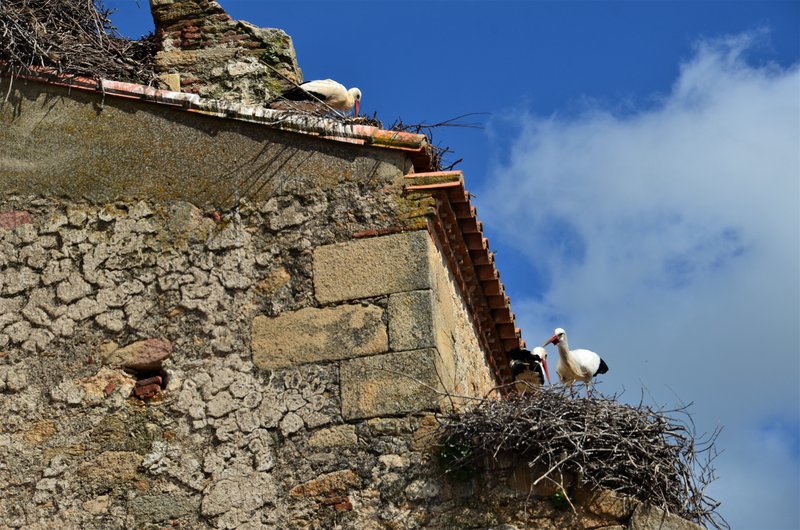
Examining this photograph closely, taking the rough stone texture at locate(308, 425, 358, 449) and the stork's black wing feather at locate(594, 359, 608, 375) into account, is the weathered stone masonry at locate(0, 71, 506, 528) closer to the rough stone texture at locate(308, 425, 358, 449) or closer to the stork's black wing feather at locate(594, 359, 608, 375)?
the rough stone texture at locate(308, 425, 358, 449)

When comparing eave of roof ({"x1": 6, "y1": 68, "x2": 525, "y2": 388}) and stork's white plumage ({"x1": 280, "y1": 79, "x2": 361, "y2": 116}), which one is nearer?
eave of roof ({"x1": 6, "y1": 68, "x2": 525, "y2": 388})

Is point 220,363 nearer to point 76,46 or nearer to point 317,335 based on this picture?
point 317,335

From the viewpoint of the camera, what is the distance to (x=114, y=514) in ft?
22.5

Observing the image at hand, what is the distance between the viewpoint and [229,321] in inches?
284

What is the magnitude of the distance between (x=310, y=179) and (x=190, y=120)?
869mm

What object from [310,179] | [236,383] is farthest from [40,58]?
[236,383]

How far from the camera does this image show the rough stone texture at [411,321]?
6840 millimetres

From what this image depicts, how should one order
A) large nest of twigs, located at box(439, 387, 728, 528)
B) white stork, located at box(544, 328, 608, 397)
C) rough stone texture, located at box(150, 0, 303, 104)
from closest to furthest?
large nest of twigs, located at box(439, 387, 728, 528) → rough stone texture, located at box(150, 0, 303, 104) → white stork, located at box(544, 328, 608, 397)

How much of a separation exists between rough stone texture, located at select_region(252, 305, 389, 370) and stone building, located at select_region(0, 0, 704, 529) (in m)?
0.01

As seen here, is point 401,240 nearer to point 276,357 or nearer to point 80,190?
point 276,357

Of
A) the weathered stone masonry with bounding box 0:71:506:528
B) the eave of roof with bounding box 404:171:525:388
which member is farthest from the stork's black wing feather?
the weathered stone masonry with bounding box 0:71:506:528

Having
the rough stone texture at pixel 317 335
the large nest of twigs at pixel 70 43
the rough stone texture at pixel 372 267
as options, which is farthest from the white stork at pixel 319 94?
the rough stone texture at pixel 317 335

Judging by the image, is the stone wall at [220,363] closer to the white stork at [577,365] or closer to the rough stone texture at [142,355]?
the rough stone texture at [142,355]

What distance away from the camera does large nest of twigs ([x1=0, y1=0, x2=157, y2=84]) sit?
8031mm
